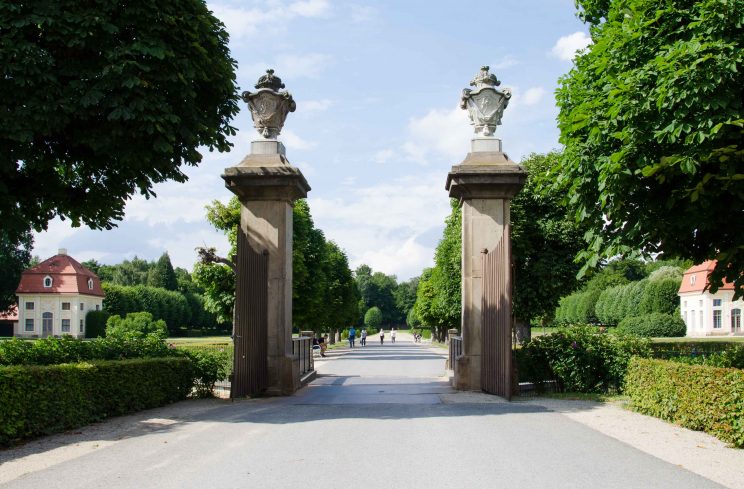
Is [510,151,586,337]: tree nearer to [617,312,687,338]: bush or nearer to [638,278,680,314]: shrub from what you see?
[617,312,687,338]: bush

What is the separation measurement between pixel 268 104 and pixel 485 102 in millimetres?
4722

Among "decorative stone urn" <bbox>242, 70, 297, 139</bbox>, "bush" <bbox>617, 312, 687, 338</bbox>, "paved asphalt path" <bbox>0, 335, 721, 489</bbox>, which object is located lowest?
"bush" <bbox>617, 312, 687, 338</bbox>

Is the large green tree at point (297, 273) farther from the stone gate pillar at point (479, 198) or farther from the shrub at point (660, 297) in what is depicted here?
the shrub at point (660, 297)

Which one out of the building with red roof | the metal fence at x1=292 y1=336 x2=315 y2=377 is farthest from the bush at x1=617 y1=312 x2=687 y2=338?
the building with red roof

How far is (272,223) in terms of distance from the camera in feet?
47.8

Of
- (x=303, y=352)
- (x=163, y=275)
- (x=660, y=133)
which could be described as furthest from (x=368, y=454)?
(x=163, y=275)

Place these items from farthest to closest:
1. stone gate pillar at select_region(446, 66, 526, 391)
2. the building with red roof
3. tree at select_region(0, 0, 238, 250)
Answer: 1. the building with red roof
2. stone gate pillar at select_region(446, 66, 526, 391)
3. tree at select_region(0, 0, 238, 250)

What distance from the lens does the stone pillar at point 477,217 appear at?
14586 millimetres

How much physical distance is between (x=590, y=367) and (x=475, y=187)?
14.9 feet

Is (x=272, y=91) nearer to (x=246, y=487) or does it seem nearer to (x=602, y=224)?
(x=602, y=224)

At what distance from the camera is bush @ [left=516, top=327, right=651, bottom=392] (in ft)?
47.0

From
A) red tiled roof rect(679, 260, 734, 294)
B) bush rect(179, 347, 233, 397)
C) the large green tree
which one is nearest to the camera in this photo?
bush rect(179, 347, 233, 397)

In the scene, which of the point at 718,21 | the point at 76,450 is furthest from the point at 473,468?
the point at 718,21

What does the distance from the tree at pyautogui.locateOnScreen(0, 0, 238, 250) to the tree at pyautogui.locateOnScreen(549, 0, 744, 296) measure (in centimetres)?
644
